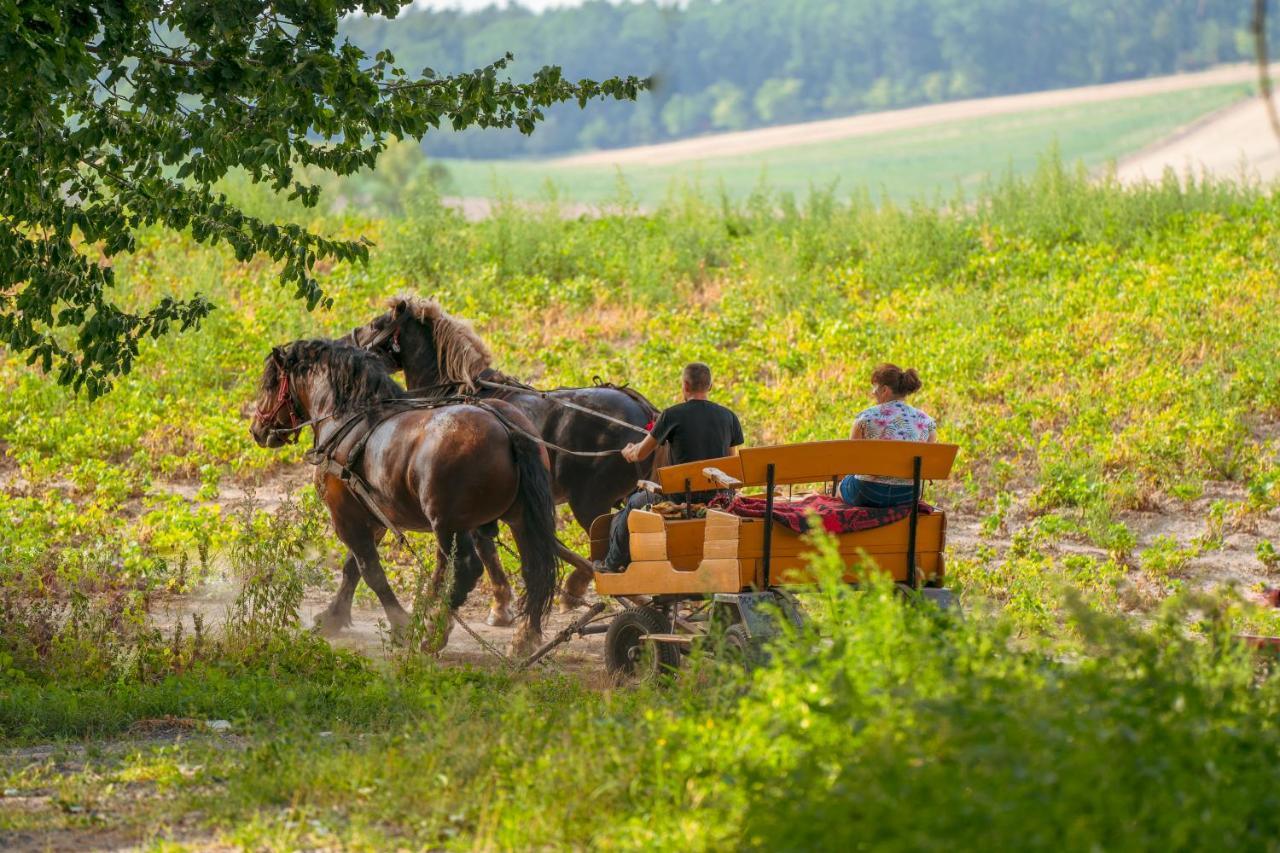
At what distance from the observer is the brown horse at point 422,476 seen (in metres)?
10.1

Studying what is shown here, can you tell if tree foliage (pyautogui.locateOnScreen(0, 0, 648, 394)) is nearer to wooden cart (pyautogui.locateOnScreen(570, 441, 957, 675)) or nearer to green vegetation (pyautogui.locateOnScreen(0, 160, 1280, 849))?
green vegetation (pyautogui.locateOnScreen(0, 160, 1280, 849))

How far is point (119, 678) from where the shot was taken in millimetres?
8781

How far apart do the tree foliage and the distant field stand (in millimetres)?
47153

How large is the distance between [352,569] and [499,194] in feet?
40.7

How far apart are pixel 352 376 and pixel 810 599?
3.63 meters

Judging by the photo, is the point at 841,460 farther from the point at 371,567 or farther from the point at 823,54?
the point at 823,54

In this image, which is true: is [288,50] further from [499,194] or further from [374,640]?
[499,194]

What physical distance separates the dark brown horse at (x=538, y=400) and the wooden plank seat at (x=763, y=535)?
7.73ft

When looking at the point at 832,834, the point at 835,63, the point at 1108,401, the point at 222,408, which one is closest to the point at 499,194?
the point at 222,408

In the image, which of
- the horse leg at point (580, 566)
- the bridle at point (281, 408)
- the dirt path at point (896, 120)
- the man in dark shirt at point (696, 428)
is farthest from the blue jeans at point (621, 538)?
the dirt path at point (896, 120)

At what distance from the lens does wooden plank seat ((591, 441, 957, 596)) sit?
25.8 feet

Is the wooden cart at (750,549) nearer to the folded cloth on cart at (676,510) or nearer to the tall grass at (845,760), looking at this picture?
the folded cloth on cart at (676,510)

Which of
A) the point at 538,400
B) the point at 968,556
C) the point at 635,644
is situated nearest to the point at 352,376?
the point at 538,400

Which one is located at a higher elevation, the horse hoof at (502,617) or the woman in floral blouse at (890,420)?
the woman in floral blouse at (890,420)
